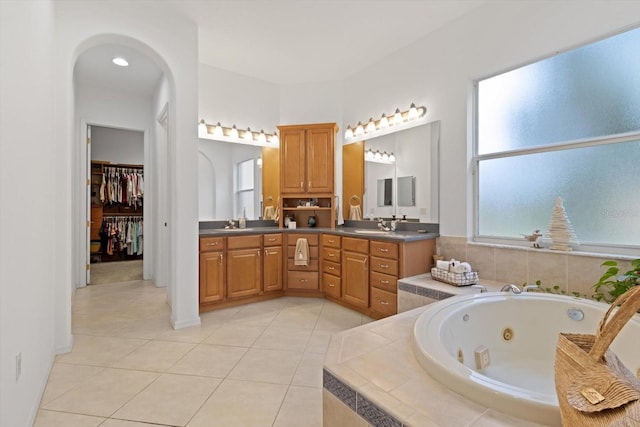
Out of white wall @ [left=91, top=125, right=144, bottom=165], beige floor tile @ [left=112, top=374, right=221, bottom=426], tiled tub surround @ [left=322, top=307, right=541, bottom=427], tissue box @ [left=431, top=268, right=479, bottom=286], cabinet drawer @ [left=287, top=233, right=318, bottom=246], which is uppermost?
white wall @ [left=91, top=125, right=144, bottom=165]

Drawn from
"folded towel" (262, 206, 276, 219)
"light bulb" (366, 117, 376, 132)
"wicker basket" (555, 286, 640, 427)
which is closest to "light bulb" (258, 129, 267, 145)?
"folded towel" (262, 206, 276, 219)

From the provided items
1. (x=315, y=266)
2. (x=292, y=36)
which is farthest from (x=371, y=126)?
(x=315, y=266)

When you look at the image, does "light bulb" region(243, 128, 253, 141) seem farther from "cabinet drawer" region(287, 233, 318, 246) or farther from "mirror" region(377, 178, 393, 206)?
"mirror" region(377, 178, 393, 206)

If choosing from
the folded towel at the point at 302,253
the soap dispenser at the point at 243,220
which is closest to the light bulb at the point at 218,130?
the soap dispenser at the point at 243,220

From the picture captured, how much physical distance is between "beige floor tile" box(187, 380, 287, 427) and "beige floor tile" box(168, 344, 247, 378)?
18 cm

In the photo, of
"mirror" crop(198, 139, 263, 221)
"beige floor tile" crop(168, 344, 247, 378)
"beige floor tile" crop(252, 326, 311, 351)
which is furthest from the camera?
"mirror" crop(198, 139, 263, 221)

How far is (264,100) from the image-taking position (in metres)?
4.31

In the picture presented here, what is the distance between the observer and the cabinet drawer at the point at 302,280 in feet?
12.3

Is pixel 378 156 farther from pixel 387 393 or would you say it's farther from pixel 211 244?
pixel 387 393

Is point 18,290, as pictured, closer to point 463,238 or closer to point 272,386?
point 272,386

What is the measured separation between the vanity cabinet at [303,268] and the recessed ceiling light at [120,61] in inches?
113

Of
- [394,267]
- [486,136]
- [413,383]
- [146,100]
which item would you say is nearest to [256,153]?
[146,100]

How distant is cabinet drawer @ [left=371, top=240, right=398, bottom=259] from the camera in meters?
2.85

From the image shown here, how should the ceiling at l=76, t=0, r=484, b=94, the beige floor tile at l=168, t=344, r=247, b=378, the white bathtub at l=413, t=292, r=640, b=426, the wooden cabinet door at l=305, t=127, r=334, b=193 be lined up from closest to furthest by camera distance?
the white bathtub at l=413, t=292, r=640, b=426 < the beige floor tile at l=168, t=344, r=247, b=378 < the ceiling at l=76, t=0, r=484, b=94 < the wooden cabinet door at l=305, t=127, r=334, b=193
